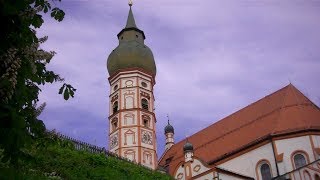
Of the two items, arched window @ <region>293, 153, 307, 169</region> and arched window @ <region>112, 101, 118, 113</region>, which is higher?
arched window @ <region>112, 101, 118, 113</region>

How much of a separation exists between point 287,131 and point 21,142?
27743 mm

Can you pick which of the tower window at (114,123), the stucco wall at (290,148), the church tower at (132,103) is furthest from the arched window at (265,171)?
the tower window at (114,123)

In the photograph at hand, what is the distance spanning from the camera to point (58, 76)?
18.9 ft

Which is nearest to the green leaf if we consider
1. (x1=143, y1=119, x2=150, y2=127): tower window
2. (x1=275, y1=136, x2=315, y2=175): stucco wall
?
(x1=275, y1=136, x2=315, y2=175): stucco wall

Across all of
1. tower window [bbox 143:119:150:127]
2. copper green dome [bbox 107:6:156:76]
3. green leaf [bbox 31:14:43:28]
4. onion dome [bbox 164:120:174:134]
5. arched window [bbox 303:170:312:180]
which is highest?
copper green dome [bbox 107:6:156:76]

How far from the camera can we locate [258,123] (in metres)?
33.7

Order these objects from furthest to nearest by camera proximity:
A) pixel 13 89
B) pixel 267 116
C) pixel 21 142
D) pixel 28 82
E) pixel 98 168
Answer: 1. pixel 267 116
2. pixel 98 168
3. pixel 28 82
4. pixel 13 89
5. pixel 21 142

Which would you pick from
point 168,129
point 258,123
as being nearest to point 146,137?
point 168,129

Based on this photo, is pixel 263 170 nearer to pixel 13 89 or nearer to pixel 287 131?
pixel 287 131

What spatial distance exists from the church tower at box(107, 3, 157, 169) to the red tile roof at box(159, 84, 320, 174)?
3.07 meters

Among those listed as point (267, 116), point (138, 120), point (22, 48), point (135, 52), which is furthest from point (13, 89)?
point (135, 52)

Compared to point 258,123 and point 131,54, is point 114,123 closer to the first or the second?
point 131,54

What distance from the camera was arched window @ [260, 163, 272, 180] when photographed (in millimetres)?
30625

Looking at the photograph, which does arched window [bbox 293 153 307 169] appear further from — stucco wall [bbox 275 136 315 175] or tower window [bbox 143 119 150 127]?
tower window [bbox 143 119 150 127]
